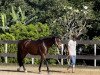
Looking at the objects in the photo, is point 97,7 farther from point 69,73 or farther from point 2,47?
point 69,73

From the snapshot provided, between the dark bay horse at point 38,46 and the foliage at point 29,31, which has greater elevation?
the foliage at point 29,31

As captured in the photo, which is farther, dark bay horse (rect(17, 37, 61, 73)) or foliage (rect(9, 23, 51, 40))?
foliage (rect(9, 23, 51, 40))

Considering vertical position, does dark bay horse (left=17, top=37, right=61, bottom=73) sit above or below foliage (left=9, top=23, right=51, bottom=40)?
below

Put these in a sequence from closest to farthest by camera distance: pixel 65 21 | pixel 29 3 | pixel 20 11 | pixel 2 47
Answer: pixel 2 47
pixel 65 21
pixel 20 11
pixel 29 3

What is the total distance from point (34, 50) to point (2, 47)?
6609 mm

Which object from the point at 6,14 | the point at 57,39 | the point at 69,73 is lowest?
the point at 69,73

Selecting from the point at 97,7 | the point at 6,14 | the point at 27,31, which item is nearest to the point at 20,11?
the point at 6,14

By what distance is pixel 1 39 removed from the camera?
26.4m

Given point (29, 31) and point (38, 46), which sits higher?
point (29, 31)

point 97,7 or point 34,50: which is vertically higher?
point 97,7

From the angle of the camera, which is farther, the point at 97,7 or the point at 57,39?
the point at 97,7

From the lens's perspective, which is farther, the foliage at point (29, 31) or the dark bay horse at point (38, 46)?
the foliage at point (29, 31)

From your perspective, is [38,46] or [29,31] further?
[29,31]

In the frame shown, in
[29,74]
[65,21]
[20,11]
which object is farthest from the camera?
[20,11]
